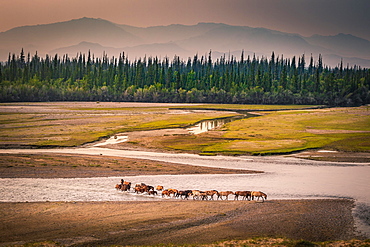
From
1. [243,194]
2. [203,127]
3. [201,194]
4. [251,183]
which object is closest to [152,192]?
[201,194]

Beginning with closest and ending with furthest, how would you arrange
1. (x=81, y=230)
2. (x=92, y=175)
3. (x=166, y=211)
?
1. (x=81, y=230)
2. (x=166, y=211)
3. (x=92, y=175)

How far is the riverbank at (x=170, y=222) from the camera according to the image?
59.3 ft

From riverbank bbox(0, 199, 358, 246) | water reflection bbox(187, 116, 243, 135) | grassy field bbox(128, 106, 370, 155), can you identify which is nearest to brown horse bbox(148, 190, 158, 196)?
riverbank bbox(0, 199, 358, 246)

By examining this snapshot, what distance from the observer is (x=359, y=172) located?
36656 mm

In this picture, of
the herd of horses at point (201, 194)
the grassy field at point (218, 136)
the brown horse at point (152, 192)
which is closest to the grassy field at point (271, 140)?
the grassy field at point (218, 136)

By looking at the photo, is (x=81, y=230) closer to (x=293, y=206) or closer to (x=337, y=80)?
(x=293, y=206)

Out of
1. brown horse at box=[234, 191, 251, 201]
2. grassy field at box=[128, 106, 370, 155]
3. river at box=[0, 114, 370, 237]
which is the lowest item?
river at box=[0, 114, 370, 237]

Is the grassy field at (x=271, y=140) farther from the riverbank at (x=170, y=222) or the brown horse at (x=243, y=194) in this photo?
the riverbank at (x=170, y=222)

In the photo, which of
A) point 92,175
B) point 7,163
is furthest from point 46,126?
point 92,175

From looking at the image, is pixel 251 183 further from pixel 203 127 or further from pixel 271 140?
pixel 203 127

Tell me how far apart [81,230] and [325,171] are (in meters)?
25.8

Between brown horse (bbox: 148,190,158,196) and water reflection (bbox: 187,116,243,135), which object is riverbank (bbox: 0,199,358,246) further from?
water reflection (bbox: 187,116,243,135)

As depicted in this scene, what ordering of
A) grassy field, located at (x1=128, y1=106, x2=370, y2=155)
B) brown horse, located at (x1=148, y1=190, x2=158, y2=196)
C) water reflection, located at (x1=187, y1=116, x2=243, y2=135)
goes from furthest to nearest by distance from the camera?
water reflection, located at (x1=187, y1=116, x2=243, y2=135) < grassy field, located at (x1=128, y1=106, x2=370, y2=155) < brown horse, located at (x1=148, y1=190, x2=158, y2=196)

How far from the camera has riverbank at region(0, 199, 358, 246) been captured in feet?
59.3
